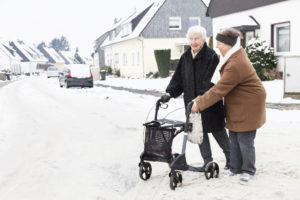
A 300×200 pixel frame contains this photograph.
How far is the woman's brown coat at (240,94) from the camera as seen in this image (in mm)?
3793

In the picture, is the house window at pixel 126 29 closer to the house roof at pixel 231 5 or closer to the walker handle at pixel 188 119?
the house roof at pixel 231 5

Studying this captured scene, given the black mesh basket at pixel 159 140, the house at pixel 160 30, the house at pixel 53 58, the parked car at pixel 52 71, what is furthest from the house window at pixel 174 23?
the house at pixel 53 58

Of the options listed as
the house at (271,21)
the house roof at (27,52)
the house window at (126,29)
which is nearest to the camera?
the house at (271,21)

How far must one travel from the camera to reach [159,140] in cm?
405

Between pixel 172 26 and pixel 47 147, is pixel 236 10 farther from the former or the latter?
pixel 47 147

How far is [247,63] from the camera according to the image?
386 cm

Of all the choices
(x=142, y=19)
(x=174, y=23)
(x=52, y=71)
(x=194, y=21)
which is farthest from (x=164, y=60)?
(x=52, y=71)

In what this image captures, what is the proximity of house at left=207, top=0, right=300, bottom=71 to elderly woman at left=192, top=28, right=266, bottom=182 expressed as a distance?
1309 centimetres

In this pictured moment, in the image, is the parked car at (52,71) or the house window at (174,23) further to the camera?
the parked car at (52,71)

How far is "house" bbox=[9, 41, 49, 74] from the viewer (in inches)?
3191

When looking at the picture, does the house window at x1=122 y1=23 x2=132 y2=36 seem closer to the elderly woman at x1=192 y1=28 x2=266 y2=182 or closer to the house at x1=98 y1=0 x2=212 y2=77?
the house at x1=98 y1=0 x2=212 y2=77

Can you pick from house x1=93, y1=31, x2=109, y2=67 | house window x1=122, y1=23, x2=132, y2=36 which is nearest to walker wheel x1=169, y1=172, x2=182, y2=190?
house window x1=122, y1=23, x2=132, y2=36

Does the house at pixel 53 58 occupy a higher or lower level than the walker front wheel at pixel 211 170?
higher

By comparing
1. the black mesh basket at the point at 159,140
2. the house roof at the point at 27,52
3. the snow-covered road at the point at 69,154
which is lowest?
the snow-covered road at the point at 69,154
